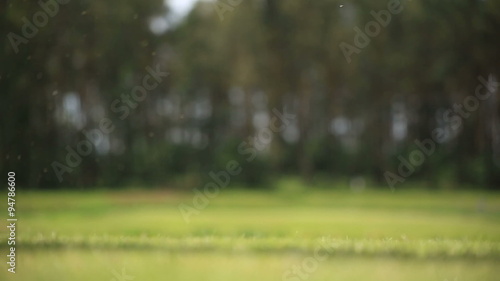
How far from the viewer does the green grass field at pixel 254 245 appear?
175 cm

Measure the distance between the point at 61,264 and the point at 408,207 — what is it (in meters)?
1.63

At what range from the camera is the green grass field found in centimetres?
175

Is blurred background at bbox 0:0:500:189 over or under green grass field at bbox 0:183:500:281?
over

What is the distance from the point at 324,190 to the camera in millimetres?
2793

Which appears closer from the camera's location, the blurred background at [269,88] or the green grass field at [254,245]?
the green grass field at [254,245]

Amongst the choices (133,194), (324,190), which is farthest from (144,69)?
(324,190)

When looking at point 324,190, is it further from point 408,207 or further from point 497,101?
point 497,101

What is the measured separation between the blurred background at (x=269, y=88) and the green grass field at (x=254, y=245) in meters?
0.36

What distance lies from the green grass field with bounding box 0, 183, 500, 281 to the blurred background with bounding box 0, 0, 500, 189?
0.36 m

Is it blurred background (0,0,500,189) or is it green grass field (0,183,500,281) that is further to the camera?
blurred background (0,0,500,189)

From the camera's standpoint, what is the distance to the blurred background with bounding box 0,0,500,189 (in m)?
2.51

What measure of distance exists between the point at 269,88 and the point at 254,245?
1153 millimetres

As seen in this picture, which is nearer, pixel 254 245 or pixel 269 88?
pixel 254 245

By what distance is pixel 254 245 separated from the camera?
1859mm
